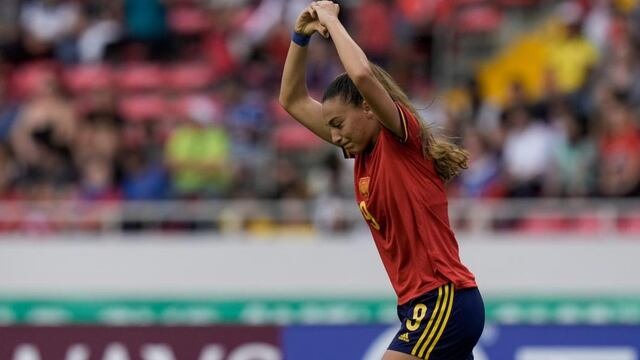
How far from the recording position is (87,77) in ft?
48.3

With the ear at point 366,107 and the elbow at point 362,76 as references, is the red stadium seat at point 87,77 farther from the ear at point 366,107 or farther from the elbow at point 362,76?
the elbow at point 362,76

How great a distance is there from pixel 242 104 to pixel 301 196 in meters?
1.80

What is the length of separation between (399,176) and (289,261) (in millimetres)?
5989

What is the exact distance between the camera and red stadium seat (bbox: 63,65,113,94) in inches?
572

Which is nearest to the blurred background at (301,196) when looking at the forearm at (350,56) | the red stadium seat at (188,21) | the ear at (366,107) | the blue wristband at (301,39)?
the red stadium seat at (188,21)

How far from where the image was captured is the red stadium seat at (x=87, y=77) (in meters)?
14.5

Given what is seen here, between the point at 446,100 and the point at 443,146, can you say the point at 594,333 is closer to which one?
the point at 443,146

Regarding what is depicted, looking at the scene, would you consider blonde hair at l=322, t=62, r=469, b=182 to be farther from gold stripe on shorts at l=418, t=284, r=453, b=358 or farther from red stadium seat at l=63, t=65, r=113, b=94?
red stadium seat at l=63, t=65, r=113, b=94

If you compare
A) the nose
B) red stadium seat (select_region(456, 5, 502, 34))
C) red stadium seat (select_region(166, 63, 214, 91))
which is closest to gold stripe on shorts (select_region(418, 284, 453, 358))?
the nose

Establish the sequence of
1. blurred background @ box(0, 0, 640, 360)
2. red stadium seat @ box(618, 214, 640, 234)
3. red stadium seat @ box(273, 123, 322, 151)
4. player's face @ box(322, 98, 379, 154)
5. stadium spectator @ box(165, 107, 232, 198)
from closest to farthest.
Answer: player's face @ box(322, 98, 379, 154) → blurred background @ box(0, 0, 640, 360) → red stadium seat @ box(618, 214, 640, 234) → stadium spectator @ box(165, 107, 232, 198) → red stadium seat @ box(273, 123, 322, 151)

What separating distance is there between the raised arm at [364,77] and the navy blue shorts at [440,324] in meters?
0.70

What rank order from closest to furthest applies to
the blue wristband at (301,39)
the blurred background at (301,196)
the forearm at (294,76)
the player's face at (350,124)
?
the player's face at (350,124), the blue wristband at (301,39), the forearm at (294,76), the blurred background at (301,196)

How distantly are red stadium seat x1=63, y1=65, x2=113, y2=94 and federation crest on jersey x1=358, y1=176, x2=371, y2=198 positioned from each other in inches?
349

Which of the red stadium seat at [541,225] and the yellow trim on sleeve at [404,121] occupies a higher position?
the red stadium seat at [541,225]
